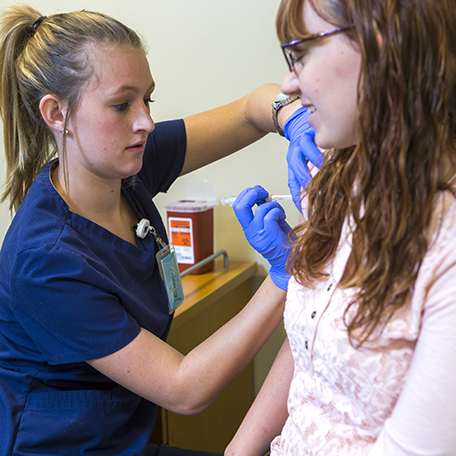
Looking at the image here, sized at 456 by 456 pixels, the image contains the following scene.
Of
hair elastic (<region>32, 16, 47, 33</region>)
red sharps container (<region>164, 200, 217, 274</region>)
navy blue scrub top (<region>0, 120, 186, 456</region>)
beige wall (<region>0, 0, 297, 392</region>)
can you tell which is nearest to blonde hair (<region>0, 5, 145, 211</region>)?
hair elastic (<region>32, 16, 47, 33</region>)

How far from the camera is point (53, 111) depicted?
3.47 feet

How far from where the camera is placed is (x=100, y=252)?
1.07 m

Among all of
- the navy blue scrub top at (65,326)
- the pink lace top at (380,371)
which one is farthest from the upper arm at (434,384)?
the navy blue scrub top at (65,326)

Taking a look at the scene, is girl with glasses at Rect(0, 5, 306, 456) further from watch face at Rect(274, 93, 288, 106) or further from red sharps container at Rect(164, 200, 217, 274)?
red sharps container at Rect(164, 200, 217, 274)

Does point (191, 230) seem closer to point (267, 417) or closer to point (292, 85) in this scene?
point (267, 417)

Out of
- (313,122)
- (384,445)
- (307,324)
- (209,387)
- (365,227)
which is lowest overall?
(209,387)

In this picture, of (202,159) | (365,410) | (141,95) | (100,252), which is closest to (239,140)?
(202,159)

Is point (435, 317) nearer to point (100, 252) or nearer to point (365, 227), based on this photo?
point (365, 227)

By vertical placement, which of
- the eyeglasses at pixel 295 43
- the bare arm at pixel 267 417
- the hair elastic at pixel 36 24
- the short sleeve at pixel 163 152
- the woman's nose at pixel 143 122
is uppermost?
the hair elastic at pixel 36 24

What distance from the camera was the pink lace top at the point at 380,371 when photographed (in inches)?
21.2

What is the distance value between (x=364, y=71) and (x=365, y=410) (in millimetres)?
440

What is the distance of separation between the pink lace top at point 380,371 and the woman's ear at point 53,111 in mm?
655

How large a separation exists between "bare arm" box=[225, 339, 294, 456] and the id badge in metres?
0.36

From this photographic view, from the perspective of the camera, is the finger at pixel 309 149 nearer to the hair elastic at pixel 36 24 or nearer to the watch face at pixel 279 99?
the watch face at pixel 279 99
